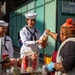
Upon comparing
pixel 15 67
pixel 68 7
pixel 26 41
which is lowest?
pixel 15 67

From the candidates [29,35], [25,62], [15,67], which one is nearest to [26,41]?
[29,35]

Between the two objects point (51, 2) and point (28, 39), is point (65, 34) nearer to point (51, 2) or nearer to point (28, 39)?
point (28, 39)

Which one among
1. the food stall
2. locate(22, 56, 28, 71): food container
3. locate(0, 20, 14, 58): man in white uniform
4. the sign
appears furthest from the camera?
the sign

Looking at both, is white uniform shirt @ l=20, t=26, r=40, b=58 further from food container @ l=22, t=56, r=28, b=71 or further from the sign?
the sign

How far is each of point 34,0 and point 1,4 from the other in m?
12.1

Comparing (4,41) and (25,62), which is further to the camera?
(4,41)

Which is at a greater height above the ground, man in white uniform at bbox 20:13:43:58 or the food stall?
man in white uniform at bbox 20:13:43:58

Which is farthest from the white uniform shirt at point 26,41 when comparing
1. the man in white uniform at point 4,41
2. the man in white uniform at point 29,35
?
the man in white uniform at point 4,41

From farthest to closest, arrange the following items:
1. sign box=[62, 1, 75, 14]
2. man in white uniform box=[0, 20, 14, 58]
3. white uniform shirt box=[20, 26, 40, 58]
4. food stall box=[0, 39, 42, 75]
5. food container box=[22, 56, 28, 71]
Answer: sign box=[62, 1, 75, 14] → white uniform shirt box=[20, 26, 40, 58] → man in white uniform box=[0, 20, 14, 58] → food container box=[22, 56, 28, 71] → food stall box=[0, 39, 42, 75]

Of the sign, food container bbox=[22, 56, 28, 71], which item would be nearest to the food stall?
food container bbox=[22, 56, 28, 71]

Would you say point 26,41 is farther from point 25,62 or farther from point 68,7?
point 68,7

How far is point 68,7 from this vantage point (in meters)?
9.98

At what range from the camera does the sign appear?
390 inches

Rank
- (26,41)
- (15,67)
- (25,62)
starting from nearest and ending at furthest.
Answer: (15,67) → (25,62) → (26,41)
